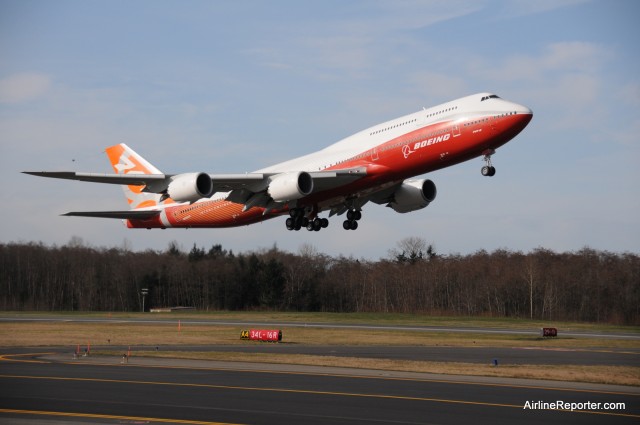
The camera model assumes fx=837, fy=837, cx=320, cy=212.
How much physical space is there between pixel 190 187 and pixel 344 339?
15.2 meters

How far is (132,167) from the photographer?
6028 cm

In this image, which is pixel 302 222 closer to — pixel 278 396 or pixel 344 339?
pixel 344 339

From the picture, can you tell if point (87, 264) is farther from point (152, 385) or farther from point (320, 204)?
point (152, 385)

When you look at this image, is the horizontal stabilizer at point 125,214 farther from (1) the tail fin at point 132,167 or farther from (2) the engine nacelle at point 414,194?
(2) the engine nacelle at point 414,194

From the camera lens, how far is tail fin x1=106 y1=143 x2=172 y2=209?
5938 centimetres

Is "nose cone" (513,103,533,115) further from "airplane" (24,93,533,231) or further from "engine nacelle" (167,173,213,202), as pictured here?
"engine nacelle" (167,173,213,202)

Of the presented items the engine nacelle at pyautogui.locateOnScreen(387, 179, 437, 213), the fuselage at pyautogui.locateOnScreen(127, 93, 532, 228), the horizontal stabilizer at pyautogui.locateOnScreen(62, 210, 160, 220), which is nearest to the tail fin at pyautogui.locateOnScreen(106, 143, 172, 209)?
the horizontal stabilizer at pyautogui.locateOnScreen(62, 210, 160, 220)

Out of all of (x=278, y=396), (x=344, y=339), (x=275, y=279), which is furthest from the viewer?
(x=275, y=279)

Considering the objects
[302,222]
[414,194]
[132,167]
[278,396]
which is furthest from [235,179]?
[278,396]

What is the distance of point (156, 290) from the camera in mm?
119562

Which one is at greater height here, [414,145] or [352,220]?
[414,145]

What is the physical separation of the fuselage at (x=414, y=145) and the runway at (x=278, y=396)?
13977 millimetres

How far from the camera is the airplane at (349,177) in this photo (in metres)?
40.7

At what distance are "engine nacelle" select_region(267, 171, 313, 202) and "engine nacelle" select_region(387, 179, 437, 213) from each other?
8104 mm
